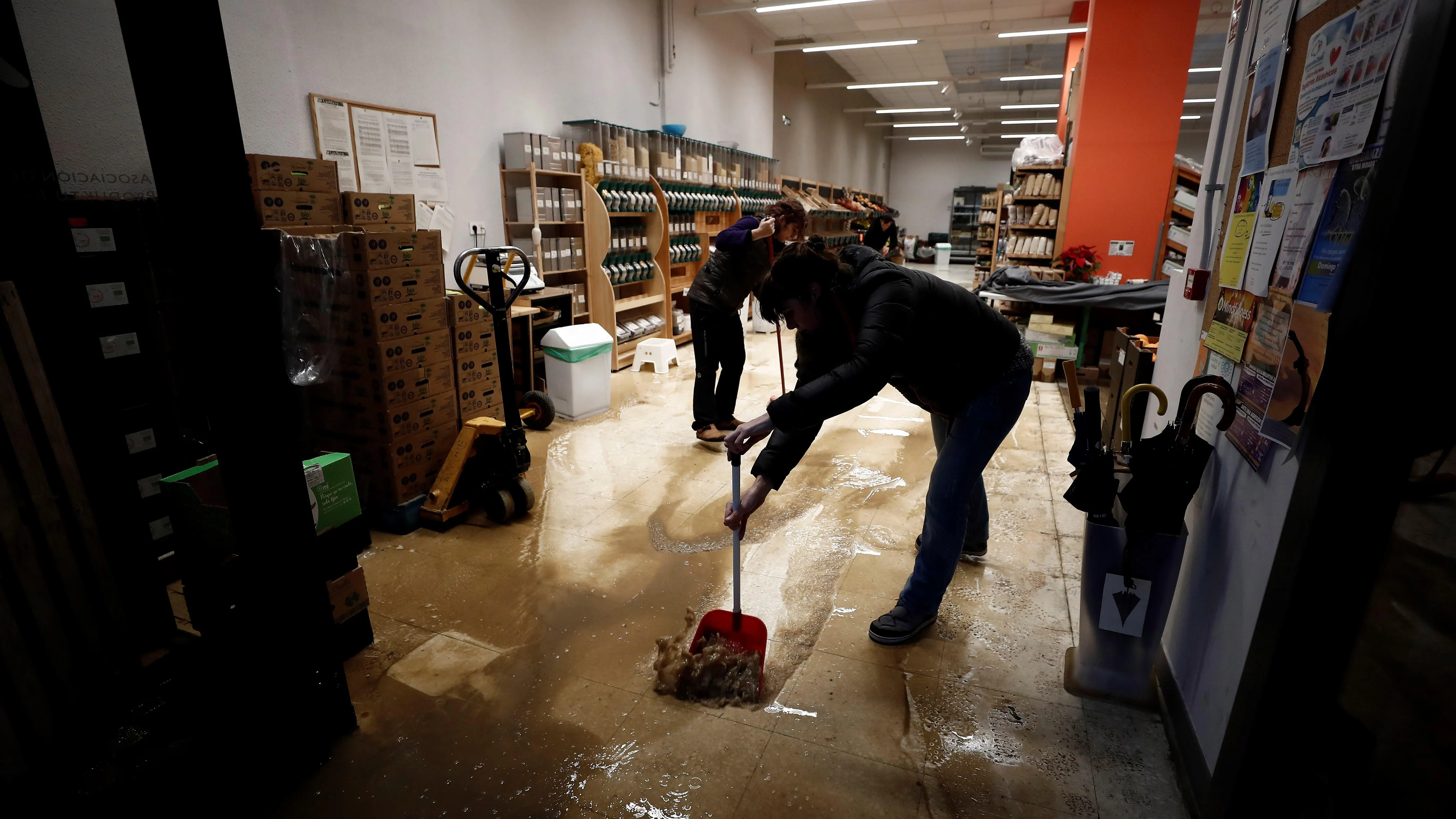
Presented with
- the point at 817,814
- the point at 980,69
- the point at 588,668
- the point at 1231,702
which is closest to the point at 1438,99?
the point at 1231,702

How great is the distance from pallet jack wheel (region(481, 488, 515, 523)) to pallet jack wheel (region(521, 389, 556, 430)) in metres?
1.37

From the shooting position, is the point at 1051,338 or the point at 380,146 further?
the point at 1051,338

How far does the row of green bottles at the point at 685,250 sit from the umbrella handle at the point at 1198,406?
564cm

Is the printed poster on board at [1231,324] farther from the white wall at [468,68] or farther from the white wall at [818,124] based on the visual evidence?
the white wall at [818,124]

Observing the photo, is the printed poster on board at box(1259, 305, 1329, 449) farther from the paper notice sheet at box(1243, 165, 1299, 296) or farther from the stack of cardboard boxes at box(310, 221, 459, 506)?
the stack of cardboard boxes at box(310, 221, 459, 506)

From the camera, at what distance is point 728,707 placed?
2.00 metres

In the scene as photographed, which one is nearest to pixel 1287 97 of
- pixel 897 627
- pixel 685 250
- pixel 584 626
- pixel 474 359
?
pixel 897 627

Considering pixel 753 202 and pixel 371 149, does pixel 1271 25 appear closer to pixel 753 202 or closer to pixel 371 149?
pixel 371 149

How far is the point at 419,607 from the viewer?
2.52m

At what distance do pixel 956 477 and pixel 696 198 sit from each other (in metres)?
5.78

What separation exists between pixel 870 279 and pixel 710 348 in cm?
244

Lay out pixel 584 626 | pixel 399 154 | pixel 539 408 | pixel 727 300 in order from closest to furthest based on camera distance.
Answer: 1. pixel 584 626
2. pixel 727 300
3. pixel 399 154
4. pixel 539 408

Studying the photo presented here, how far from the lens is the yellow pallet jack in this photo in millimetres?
3141

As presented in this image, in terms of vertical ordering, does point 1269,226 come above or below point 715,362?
above
